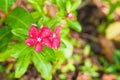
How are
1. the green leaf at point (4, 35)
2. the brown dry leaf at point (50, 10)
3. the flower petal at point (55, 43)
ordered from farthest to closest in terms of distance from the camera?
the brown dry leaf at point (50, 10), the green leaf at point (4, 35), the flower petal at point (55, 43)

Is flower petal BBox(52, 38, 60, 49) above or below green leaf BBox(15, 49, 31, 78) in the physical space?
above

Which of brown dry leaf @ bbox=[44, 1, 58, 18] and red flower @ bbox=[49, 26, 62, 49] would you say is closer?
red flower @ bbox=[49, 26, 62, 49]

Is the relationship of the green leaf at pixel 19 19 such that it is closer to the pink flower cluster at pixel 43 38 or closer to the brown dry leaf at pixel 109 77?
the pink flower cluster at pixel 43 38

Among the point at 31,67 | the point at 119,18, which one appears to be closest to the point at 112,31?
the point at 119,18

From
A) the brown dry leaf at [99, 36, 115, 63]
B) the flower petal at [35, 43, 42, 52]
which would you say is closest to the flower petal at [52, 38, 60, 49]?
the flower petal at [35, 43, 42, 52]

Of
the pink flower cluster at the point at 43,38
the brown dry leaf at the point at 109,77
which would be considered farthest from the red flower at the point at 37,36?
the brown dry leaf at the point at 109,77

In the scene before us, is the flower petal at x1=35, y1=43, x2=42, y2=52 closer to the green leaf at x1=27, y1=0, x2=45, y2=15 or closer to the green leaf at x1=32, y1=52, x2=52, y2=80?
the green leaf at x1=32, y1=52, x2=52, y2=80
